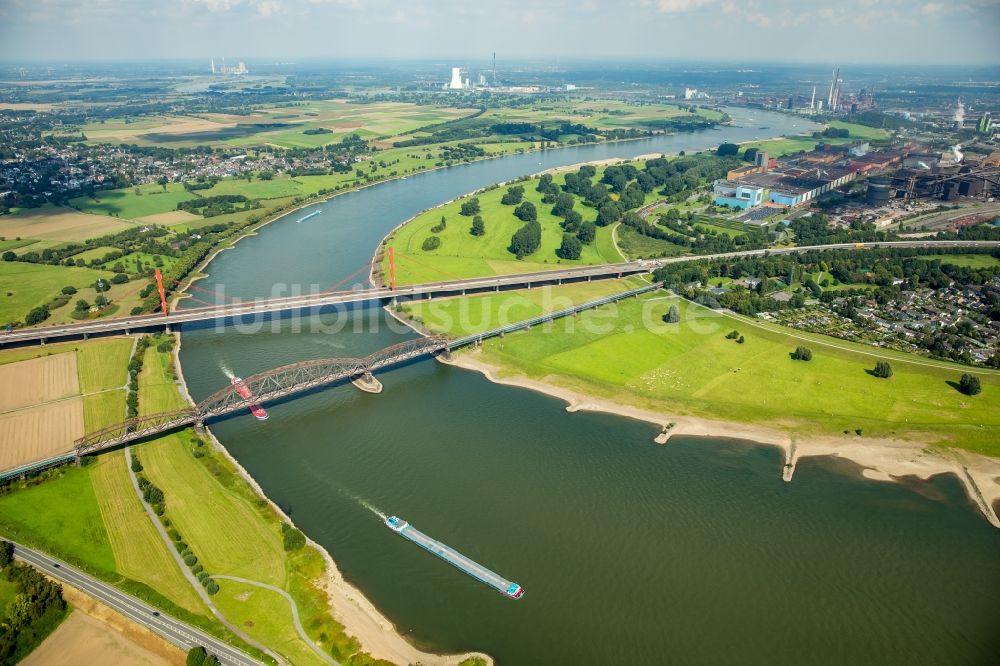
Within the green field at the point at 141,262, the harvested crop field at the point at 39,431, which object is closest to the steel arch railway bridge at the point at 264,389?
the harvested crop field at the point at 39,431

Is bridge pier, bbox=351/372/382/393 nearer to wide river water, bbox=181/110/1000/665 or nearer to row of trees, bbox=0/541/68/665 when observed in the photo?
wide river water, bbox=181/110/1000/665

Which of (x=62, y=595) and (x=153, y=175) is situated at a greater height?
(x=153, y=175)

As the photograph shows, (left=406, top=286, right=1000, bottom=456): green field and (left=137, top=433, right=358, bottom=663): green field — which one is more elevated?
(left=406, top=286, right=1000, bottom=456): green field

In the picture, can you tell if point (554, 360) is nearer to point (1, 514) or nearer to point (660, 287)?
point (660, 287)

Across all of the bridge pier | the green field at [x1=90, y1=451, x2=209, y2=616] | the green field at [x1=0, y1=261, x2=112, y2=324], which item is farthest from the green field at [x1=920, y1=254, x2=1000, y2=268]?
the green field at [x1=0, y1=261, x2=112, y2=324]

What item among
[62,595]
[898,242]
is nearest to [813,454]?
[62,595]

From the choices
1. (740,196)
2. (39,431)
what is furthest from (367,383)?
(740,196)

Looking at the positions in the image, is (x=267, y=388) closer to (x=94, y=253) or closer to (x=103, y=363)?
(x=103, y=363)
